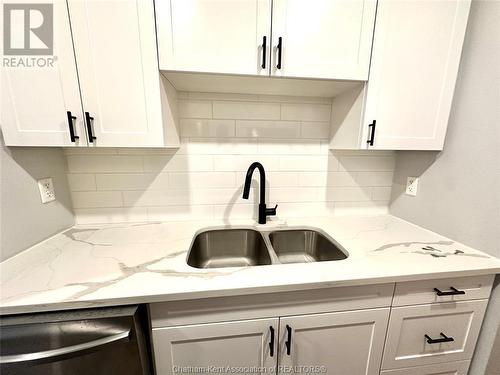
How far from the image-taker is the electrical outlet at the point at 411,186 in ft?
4.05

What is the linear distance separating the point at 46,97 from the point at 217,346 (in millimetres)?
1204

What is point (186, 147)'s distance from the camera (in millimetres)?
1213

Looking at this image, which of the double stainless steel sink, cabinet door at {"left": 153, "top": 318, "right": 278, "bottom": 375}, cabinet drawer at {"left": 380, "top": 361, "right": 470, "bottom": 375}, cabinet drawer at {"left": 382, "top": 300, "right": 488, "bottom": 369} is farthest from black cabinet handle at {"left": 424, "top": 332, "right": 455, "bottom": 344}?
cabinet door at {"left": 153, "top": 318, "right": 278, "bottom": 375}

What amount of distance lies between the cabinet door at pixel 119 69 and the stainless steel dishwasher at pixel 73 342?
2.15ft

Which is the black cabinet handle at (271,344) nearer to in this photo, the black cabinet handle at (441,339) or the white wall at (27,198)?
the black cabinet handle at (441,339)

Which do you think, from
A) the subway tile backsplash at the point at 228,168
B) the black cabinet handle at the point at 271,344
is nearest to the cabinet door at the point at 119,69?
the subway tile backsplash at the point at 228,168

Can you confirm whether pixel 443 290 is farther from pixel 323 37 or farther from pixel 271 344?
pixel 323 37

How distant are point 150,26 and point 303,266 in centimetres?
114

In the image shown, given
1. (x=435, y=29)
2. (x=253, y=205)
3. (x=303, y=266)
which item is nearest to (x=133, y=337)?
(x=303, y=266)

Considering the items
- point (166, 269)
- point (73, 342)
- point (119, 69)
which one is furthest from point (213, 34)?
point (73, 342)

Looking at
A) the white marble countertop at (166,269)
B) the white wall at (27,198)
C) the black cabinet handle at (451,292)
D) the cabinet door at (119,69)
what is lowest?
the black cabinet handle at (451,292)

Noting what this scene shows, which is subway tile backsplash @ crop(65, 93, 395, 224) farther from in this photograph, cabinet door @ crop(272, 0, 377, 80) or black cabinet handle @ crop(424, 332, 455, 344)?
black cabinet handle @ crop(424, 332, 455, 344)

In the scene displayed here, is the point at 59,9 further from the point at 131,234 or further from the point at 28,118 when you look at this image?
the point at 131,234

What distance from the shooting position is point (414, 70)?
0.95 meters
